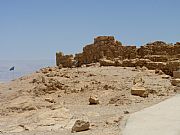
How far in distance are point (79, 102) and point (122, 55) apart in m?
14.1

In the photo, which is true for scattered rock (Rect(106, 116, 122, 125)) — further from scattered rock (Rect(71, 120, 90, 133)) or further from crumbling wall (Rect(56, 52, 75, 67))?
crumbling wall (Rect(56, 52, 75, 67))

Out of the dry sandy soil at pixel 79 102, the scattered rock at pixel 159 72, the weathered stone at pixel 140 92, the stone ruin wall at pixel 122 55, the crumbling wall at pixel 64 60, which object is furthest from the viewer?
the crumbling wall at pixel 64 60

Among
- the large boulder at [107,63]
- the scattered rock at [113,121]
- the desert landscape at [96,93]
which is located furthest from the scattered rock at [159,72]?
the scattered rock at [113,121]

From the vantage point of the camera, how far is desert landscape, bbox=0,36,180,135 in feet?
36.8

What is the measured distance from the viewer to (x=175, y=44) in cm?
2869

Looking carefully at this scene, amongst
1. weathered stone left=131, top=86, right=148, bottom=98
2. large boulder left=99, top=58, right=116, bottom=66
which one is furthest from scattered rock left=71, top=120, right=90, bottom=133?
large boulder left=99, top=58, right=116, bottom=66

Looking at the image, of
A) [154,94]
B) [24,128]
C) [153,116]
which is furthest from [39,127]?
[154,94]

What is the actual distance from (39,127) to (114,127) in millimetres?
2706

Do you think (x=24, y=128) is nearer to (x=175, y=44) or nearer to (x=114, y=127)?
(x=114, y=127)

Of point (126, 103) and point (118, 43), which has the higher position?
point (118, 43)

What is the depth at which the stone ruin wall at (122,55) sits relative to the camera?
26.5 m

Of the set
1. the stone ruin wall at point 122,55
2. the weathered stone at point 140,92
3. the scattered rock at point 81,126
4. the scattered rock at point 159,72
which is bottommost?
the scattered rock at point 81,126

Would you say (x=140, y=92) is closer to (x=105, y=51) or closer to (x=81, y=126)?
(x=81, y=126)

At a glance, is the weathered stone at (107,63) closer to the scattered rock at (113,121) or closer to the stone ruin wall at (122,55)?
the stone ruin wall at (122,55)
